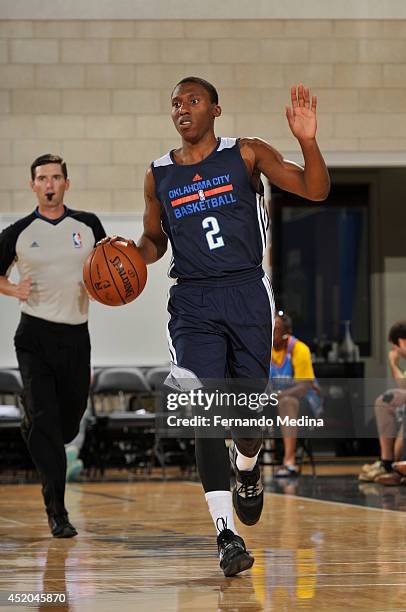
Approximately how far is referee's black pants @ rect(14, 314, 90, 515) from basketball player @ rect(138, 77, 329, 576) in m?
1.30

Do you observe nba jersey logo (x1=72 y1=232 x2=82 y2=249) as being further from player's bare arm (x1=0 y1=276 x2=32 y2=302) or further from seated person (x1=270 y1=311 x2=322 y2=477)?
seated person (x1=270 y1=311 x2=322 y2=477)

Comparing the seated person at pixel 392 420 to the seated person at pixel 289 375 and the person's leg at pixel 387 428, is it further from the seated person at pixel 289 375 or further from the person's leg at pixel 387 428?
the seated person at pixel 289 375

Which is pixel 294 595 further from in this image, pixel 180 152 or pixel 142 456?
pixel 142 456

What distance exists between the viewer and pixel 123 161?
11.4 m

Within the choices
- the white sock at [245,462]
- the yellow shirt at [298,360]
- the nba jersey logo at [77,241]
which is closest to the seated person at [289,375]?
the yellow shirt at [298,360]

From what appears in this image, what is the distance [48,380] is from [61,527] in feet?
2.06

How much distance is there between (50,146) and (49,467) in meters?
6.67

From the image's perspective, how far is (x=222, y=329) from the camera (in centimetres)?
382

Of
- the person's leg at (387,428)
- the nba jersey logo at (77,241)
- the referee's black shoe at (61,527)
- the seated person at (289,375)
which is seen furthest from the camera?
the seated person at (289,375)

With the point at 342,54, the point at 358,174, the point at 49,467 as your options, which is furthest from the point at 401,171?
the point at 49,467

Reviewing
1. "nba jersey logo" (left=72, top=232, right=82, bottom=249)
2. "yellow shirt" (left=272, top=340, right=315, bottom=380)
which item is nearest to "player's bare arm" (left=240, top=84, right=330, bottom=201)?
"nba jersey logo" (left=72, top=232, right=82, bottom=249)

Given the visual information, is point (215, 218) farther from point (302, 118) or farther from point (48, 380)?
point (48, 380)

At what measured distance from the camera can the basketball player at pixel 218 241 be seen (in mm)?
3758

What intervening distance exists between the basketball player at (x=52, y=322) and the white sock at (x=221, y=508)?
146cm
